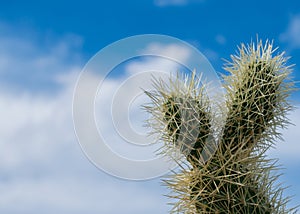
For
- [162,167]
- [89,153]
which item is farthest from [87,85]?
[162,167]

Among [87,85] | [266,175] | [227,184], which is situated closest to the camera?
[227,184]

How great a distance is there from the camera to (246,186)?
3379mm

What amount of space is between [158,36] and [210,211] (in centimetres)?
147

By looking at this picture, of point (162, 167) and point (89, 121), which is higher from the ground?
point (89, 121)

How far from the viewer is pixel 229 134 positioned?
138 inches

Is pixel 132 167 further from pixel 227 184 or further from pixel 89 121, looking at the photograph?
pixel 227 184

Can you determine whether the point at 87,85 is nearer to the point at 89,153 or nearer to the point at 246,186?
the point at 89,153

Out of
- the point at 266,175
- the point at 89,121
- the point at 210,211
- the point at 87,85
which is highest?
the point at 87,85

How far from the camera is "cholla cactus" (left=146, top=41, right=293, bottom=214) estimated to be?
3.37 m

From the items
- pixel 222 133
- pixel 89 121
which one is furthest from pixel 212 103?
pixel 89 121

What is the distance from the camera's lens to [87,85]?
3842 mm

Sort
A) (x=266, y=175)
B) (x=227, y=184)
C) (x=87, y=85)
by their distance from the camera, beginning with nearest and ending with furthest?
(x=227, y=184) < (x=266, y=175) < (x=87, y=85)

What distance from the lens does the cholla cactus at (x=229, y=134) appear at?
337 cm

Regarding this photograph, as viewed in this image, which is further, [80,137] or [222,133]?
[80,137]
